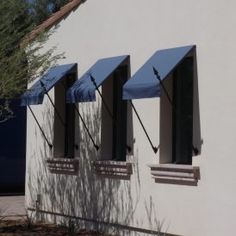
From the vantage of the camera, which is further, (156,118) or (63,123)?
(63,123)

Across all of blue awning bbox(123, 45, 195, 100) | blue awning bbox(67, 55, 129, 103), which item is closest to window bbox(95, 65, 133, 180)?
blue awning bbox(67, 55, 129, 103)

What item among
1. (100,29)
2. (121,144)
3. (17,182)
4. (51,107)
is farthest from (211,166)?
(17,182)

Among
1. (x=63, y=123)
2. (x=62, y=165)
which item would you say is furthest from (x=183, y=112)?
(x=63, y=123)

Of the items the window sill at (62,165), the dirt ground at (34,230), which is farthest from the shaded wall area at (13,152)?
the window sill at (62,165)

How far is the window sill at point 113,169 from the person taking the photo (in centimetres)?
1048

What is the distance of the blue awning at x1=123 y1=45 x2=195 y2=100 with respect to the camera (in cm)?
915

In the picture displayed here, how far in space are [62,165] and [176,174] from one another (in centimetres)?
329

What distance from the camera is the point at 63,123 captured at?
41.3 feet

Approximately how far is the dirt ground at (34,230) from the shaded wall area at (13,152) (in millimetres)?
5920

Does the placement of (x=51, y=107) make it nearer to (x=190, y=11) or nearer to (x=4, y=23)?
(x=4, y=23)

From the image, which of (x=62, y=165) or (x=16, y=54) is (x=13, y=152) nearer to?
(x=62, y=165)

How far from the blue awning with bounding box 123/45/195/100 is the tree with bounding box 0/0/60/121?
1.82m

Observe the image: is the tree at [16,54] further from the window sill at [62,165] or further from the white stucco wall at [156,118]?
the window sill at [62,165]

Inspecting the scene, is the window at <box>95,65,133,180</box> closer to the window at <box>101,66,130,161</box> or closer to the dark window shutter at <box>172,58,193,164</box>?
the window at <box>101,66,130,161</box>
